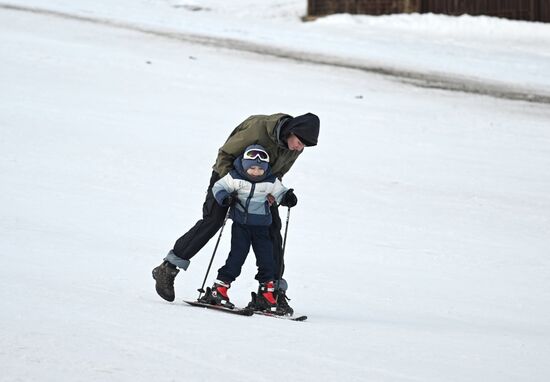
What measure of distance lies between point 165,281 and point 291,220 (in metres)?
3.97

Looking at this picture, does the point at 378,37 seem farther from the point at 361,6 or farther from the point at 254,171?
the point at 254,171

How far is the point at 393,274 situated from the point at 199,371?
4330mm

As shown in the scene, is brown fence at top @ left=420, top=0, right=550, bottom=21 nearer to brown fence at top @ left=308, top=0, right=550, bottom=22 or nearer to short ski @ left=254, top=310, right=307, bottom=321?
brown fence at top @ left=308, top=0, right=550, bottom=22

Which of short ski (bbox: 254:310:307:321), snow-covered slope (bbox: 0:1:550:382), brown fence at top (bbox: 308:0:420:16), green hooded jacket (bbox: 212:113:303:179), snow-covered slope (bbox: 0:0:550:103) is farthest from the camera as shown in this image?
brown fence at top (bbox: 308:0:420:16)

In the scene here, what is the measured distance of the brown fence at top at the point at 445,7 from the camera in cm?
2597

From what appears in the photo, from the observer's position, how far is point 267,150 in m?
6.65

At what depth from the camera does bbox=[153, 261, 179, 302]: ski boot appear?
6637mm

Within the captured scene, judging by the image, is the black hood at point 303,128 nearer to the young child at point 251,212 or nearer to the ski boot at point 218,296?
the young child at point 251,212

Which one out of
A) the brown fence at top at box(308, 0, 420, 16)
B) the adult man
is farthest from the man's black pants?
the brown fence at top at box(308, 0, 420, 16)

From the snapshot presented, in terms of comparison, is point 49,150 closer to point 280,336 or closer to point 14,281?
point 14,281

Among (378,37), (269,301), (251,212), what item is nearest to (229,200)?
(251,212)

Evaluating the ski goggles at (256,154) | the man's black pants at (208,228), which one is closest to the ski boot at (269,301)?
the man's black pants at (208,228)

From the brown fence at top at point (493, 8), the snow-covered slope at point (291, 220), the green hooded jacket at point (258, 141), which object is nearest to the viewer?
the snow-covered slope at point (291, 220)

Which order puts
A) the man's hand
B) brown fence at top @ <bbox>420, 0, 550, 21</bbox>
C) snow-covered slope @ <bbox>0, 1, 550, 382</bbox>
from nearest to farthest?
snow-covered slope @ <bbox>0, 1, 550, 382</bbox>, the man's hand, brown fence at top @ <bbox>420, 0, 550, 21</bbox>
